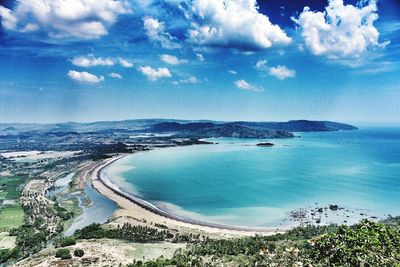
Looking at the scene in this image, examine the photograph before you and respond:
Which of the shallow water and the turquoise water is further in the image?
the turquoise water

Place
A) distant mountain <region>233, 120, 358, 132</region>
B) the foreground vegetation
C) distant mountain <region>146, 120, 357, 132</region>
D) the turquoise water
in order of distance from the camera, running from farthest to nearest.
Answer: distant mountain <region>233, 120, 358, 132</region> < distant mountain <region>146, 120, 357, 132</region> < the turquoise water < the foreground vegetation

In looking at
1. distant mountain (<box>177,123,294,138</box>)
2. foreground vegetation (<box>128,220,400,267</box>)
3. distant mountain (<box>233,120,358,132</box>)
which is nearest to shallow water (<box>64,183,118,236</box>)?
foreground vegetation (<box>128,220,400,267</box>)

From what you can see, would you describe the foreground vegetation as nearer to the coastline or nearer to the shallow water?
the coastline

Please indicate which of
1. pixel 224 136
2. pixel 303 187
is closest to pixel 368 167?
pixel 303 187

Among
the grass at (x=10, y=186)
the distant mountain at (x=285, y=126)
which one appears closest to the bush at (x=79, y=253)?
the grass at (x=10, y=186)

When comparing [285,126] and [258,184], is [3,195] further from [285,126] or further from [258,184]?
[285,126]

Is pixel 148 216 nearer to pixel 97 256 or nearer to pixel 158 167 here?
pixel 97 256

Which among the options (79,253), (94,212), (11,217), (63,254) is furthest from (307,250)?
(11,217)

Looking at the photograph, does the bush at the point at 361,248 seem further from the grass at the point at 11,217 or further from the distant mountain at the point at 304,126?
the distant mountain at the point at 304,126
